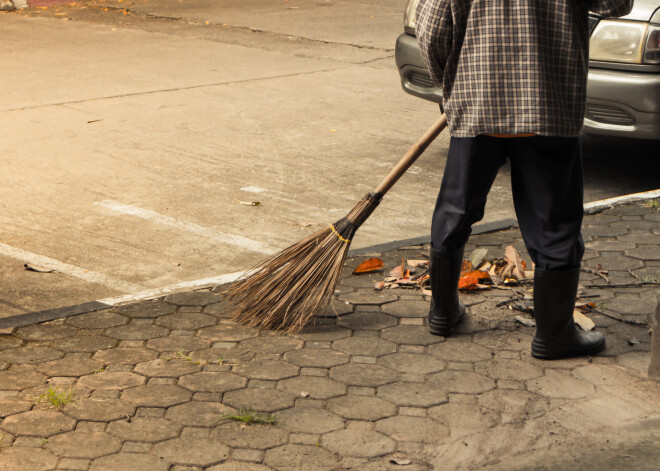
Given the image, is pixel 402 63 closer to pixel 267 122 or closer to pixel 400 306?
pixel 267 122

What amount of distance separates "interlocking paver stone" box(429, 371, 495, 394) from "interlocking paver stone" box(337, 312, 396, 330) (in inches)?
21.1

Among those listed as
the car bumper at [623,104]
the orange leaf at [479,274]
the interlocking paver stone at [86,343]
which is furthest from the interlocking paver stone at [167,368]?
the car bumper at [623,104]

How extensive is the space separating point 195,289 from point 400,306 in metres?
0.99

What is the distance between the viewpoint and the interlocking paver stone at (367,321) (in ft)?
13.8

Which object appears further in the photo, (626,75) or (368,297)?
(626,75)

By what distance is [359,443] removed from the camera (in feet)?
10.6

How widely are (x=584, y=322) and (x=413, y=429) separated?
1192 millimetres

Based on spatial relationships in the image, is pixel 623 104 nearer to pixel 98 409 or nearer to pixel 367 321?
pixel 367 321

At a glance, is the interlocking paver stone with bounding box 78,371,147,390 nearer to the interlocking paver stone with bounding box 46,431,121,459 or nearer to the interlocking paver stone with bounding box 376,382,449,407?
the interlocking paver stone with bounding box 46,431,121,459

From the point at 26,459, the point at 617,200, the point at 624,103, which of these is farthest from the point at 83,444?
the point at 624,103

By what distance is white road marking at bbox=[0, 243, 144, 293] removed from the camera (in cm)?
484

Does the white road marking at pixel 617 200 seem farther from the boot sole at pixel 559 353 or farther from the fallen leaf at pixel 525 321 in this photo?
the boot sole at pixel 559 353

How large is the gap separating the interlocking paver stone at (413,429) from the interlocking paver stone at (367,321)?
33.0 inches

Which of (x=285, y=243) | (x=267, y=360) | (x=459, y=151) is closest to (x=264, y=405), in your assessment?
(x=267, y=360)
